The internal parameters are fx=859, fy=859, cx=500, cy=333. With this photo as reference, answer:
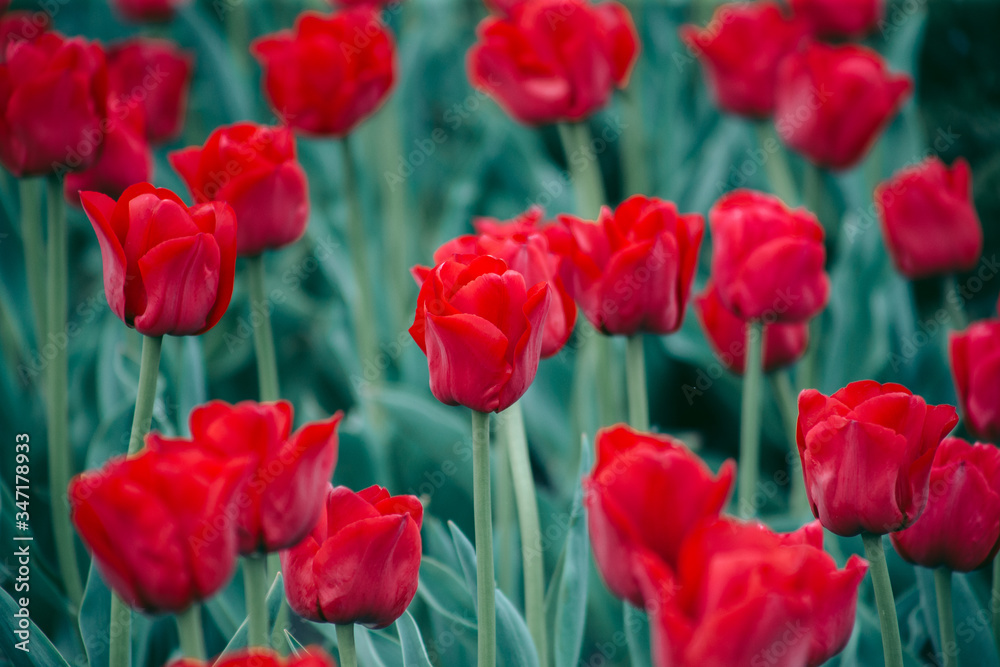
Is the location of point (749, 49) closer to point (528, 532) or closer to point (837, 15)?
point (837, 15)

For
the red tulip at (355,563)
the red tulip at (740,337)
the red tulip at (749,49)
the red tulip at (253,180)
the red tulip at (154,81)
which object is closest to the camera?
the red tulip at (355,563)

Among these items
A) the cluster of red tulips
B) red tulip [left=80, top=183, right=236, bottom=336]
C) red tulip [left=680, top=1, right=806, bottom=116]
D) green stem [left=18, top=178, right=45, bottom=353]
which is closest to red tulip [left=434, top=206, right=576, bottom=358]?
the cluster of red tulips

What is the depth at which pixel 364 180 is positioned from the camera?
1413 mm

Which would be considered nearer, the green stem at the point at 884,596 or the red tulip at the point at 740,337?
the green stem at the point at 884,596

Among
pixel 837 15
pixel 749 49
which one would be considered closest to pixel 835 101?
pixel 749 49

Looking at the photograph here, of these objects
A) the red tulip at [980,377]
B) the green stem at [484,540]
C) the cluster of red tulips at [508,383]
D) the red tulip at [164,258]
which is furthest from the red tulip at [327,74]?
the red tulip at [980,377]

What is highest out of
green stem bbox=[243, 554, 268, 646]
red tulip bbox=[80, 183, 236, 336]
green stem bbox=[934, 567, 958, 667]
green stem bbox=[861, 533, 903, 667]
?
red tulip bbox=[80, 183, 236, 336]

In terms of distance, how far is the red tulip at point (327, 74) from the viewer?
839mm

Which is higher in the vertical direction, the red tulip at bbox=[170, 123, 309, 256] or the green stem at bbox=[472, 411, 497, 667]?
the red tulip at bbox=[170, 123, 309, 256]

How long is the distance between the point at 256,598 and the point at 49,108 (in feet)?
1.43

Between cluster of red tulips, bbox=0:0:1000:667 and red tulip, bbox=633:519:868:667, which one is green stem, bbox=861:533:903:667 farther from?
red tulip, bbox=633:519:868:667

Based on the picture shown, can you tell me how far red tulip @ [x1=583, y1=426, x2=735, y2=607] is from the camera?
355mm

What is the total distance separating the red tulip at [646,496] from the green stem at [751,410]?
35 cm

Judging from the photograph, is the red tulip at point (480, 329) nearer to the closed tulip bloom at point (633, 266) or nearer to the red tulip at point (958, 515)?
the closed tulip bloom at point (633, 266)
